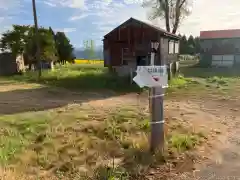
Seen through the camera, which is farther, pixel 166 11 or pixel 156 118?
pixel 166 11

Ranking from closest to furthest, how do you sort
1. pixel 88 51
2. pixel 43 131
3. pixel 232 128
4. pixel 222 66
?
pixel 43 131 < pixel 232 128 < pixel 222 66 < pixel 88 51

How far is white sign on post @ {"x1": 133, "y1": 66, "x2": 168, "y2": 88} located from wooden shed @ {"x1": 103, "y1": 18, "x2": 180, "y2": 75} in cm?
1092

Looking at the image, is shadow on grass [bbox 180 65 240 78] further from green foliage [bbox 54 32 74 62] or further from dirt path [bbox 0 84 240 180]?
green foliage [bbox 54 32 74 62]

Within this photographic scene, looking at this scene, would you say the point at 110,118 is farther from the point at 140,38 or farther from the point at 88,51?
the point at 88,51

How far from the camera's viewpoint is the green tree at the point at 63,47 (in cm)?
4222

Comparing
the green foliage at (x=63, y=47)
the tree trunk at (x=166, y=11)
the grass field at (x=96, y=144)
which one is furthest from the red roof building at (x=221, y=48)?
the grass field at (x=96, y=144)

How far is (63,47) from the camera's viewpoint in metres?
42.9

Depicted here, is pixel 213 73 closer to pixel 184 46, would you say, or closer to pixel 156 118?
pixel 156 118

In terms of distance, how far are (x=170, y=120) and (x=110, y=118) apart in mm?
1780

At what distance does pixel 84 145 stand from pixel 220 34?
37.3 meters

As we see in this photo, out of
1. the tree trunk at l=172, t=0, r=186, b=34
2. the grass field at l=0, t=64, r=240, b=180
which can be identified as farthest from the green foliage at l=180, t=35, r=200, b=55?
the grass field at l=0, t=64, r=240, b=180

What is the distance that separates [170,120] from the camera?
7.15m

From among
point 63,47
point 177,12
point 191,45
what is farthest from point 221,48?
point 63,47

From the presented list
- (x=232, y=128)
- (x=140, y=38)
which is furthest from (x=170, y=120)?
(x=140, y=38)
